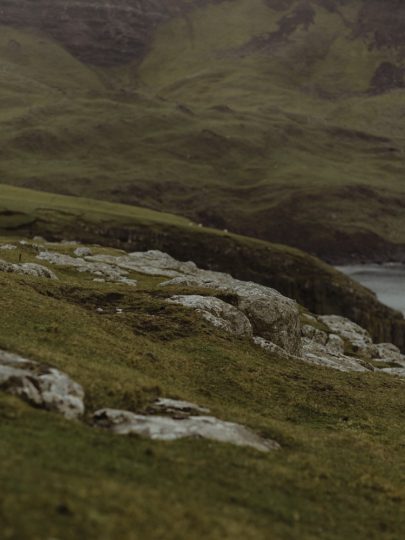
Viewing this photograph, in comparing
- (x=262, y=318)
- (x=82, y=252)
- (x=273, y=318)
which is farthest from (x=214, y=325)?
(x=82, y=252)

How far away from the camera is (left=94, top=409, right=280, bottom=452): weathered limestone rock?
23.2 meters

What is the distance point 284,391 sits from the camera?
3616 cm

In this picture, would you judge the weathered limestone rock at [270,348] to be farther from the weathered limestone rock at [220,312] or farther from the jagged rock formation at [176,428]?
the jagged rock formation at [176,428]

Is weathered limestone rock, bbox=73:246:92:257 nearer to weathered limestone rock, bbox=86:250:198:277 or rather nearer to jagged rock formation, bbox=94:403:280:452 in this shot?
weathered limestone rock, bbox=86:250:198:277

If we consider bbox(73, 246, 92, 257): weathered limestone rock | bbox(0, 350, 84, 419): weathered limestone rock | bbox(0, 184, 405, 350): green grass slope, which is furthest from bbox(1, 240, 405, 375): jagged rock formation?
bbox(0, 184, 405, 350): green grass slope

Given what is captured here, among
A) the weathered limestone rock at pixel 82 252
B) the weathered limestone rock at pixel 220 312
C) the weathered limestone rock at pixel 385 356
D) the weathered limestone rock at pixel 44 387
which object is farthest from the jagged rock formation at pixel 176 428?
the weathered limestone rock at pixel 82 252

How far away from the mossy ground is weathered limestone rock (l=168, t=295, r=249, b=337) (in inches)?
76.3

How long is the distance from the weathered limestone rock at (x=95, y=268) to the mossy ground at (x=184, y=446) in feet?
67.1

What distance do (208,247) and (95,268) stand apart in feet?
289

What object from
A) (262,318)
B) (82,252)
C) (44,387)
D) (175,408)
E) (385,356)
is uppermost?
(44,387)

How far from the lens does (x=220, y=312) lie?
47656mm

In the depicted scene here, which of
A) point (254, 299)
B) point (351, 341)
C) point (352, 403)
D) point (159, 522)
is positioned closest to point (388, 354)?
point (351, 341)

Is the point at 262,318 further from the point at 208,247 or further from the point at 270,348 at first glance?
the point at 208,247

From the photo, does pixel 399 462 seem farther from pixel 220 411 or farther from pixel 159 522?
pixel 159 522
